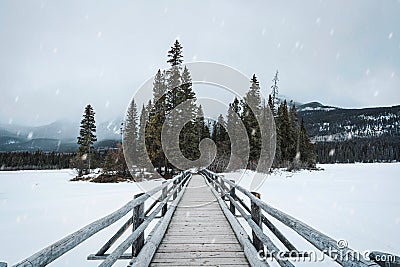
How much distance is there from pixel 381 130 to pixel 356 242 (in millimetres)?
219480

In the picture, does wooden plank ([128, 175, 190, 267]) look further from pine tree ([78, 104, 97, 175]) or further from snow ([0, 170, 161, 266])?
pine tree ([78, 104, 97, 175])

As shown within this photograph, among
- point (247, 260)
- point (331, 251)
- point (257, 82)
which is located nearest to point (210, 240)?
point (247, 260)

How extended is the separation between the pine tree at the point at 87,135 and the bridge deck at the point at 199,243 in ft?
111

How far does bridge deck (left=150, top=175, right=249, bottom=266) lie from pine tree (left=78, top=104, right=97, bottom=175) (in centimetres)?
3387

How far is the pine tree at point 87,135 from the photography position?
128ft

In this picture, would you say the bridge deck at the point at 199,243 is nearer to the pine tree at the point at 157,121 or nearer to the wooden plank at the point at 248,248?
the wooden plank at the point at 248,248

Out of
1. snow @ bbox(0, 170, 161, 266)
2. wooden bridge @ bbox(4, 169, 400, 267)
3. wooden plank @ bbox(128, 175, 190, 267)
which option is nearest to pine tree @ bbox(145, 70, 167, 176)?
snow @ bbox(0, 170, 161, 266)

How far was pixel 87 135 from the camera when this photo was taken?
39906 millimetres

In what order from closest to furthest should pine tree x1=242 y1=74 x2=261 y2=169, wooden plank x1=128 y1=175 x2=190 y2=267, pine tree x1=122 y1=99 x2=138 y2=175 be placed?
1. wooden plank x1=128 y1=175 x2=190 y2=267
2. pine tree x1=242 y1=74 x2=261 y2=169
3. pine tree x1=122 y1=99 x2=138 y2=175

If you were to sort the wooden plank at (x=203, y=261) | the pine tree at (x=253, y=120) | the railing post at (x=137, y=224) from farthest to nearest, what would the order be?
1. the pine tree at (x=253, y=120)
2. the railing post at (x=137, y=224)
3. the wooden plank at (x=203, y=261)

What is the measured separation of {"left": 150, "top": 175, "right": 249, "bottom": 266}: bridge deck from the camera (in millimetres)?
4578

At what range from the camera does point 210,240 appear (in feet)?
18.9

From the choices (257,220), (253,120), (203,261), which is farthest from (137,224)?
(253,120)

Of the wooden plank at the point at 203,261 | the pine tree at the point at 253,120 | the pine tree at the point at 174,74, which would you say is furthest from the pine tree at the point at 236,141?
the wooden plank at the point at 203,261
